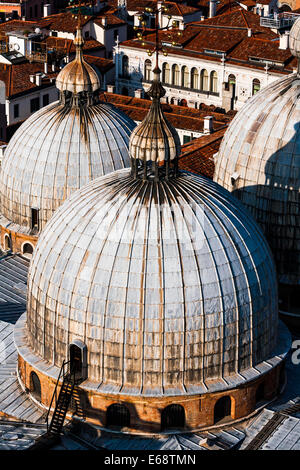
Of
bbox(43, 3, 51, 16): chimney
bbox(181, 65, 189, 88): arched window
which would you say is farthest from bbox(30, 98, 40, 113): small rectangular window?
bbox(43, 3, 51, 16): chimney

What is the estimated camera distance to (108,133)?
7025cm

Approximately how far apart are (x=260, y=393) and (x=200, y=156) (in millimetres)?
30046

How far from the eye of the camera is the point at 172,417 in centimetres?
5375

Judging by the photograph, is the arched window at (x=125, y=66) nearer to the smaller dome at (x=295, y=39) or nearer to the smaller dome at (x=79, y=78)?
the smaller dome at (x=79, y=78)

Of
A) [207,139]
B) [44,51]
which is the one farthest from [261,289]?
[44,51]

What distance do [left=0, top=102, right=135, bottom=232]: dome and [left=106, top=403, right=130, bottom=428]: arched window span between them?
19.1m

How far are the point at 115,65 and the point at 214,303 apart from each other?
80566mm

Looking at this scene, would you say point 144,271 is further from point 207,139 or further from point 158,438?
point 207,139

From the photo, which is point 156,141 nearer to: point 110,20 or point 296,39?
point 296,39

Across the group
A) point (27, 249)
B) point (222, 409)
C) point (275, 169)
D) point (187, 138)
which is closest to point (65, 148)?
point (27, 249)

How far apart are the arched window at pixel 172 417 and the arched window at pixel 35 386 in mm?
6378

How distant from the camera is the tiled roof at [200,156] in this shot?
81375 millimetres

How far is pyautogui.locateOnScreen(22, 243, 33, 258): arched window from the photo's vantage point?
71.9m

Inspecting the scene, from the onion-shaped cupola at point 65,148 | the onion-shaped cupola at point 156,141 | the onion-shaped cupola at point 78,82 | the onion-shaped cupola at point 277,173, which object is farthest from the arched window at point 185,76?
the onion-shaped cupola at point 156,141
